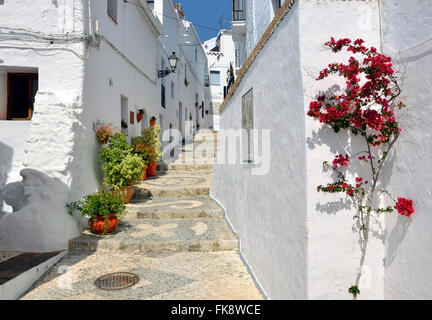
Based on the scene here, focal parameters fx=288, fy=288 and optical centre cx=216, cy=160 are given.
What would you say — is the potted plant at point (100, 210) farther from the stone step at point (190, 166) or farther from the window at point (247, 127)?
the stone step at point (190, 166)

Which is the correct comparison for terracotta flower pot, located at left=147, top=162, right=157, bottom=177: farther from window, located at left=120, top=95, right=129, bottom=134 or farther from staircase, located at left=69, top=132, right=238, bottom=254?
window, located at left=120, top=95, right=129, bottom=134

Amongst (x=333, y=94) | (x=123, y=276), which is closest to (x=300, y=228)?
(x=333, y=94)

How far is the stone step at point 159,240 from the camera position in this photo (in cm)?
479

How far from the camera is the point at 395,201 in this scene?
223cm

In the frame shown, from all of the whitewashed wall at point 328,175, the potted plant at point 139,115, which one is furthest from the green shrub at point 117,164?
the whitewashed wall at point 328,175

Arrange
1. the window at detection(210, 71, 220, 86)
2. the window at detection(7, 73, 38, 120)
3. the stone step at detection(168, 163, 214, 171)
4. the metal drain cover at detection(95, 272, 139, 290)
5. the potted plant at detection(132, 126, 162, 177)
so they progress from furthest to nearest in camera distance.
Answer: the window at detection(210, 71, 220, 86) → the stone step at detection(168, 163, 214, 171) → the potted plant at detection(132, 126, 162, 177) → the window at detection(7, 73, 38, 120) → the metal drain cover at detection(95, 272, 139, 290)

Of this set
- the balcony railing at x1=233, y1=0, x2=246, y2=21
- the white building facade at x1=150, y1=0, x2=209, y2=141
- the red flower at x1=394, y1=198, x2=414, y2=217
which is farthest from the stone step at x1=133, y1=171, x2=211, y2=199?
the balcony railing at x1=233, y1=0, x2=246, y2=21

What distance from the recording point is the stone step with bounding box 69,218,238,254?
4.79 m

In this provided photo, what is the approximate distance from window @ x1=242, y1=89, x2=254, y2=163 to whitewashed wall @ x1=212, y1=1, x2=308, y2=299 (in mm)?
182

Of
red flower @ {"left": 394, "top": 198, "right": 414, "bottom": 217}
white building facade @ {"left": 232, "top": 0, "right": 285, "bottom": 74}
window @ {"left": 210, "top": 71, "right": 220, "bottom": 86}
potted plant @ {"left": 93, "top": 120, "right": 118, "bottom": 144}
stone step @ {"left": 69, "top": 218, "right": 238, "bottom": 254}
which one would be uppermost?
window @ {"left": 210, "top": 71, "right": 220, "bottom": 86}

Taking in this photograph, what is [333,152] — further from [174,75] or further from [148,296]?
[174,75]

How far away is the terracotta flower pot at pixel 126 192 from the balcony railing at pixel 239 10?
7993 mm

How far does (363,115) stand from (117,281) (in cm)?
349
